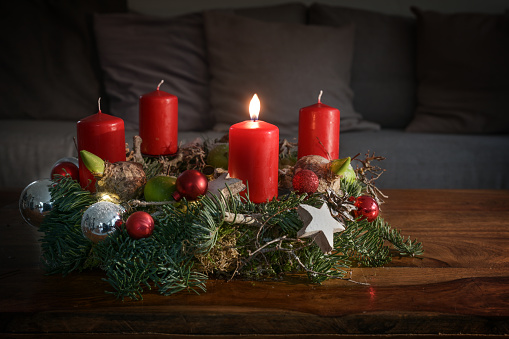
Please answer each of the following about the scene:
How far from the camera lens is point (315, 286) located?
680mm

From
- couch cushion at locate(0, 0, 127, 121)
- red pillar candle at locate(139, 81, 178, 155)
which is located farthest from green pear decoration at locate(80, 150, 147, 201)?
couch cushion at locate(0, 0, 127, 121)

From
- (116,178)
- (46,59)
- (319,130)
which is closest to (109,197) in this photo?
(116,178)

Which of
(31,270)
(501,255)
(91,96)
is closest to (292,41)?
(91,96)

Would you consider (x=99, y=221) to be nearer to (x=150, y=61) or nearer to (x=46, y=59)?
(x=150, y=61)

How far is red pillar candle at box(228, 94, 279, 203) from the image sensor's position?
29.5 inches

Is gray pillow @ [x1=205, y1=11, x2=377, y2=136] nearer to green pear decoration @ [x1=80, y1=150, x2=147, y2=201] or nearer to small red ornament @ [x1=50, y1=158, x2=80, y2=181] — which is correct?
small red ornament @ [x1=50, y1=158, x2=80, y2=181]

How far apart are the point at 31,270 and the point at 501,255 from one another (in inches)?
28.6

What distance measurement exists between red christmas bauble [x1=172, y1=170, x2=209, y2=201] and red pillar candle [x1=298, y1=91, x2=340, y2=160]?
0.90 feet

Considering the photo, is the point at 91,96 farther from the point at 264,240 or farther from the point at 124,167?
the point at 264,240

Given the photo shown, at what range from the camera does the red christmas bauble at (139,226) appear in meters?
0.66

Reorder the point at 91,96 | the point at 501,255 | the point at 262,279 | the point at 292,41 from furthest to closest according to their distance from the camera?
the point at 91,96, the point at 292,41, the point at 501,255, the point at 262,279

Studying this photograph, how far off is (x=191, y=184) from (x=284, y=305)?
8.3 inches

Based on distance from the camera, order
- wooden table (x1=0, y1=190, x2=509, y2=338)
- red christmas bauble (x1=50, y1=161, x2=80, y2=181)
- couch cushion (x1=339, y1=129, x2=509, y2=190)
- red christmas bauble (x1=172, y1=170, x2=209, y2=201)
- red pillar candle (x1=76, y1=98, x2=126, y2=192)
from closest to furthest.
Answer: wooden table (x1=0, y1=190, x2=509, y2=338) < red christmas bauble (x1=172, y1=170, x2=209, y2=201) < red pillar candle (x1=76, y1=98, x2=126, y2=192) < red christmas bauble (x1=50, y1=161, x2=80, y2=181) < couch cushion (x1=339, y1=129, x2=509, y2=190)

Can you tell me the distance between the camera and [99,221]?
68cm
